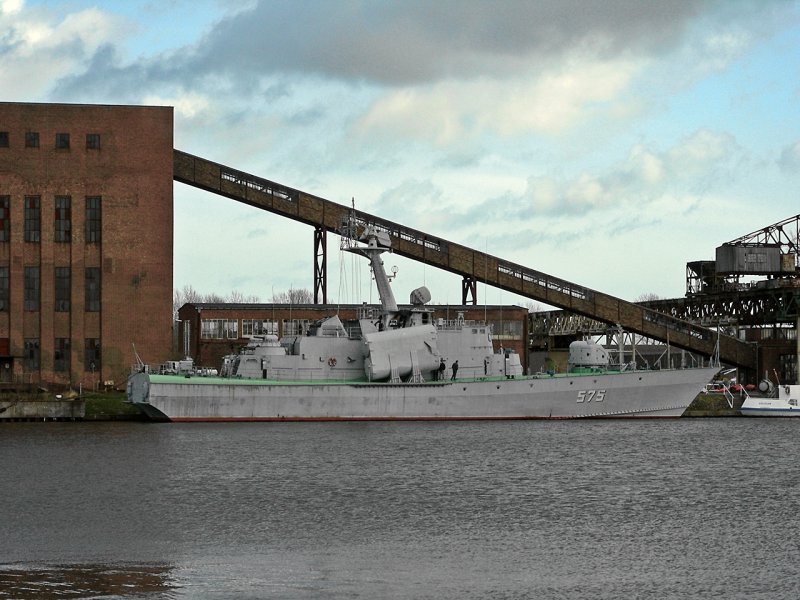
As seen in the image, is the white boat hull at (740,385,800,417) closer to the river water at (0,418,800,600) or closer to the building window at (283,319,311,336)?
the river water at (0,418,800,600)

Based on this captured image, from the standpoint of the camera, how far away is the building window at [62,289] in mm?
86562

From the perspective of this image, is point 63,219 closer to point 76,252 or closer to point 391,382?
point 76,252

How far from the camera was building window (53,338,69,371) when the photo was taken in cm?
8638

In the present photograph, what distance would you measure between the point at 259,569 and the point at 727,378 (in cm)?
8613

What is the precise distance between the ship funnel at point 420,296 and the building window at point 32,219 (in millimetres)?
26950

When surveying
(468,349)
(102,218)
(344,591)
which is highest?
(102,218)

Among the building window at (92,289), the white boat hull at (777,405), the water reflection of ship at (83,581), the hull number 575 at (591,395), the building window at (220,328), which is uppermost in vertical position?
the building window at (92,289)

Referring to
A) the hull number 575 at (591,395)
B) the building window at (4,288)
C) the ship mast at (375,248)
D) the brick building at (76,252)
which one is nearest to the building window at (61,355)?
the brick building at (76,252)

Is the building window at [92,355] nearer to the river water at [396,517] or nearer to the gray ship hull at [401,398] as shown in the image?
the gray ship hull at [401,398]

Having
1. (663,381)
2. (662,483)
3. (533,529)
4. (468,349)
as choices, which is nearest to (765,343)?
(663,381)

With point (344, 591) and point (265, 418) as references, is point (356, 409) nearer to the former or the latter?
point (265, 418)

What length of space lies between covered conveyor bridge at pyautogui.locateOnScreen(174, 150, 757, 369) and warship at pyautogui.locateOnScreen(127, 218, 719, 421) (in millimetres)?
14654

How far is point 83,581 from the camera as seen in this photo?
1093 inches

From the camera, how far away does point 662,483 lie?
46.2 metres
